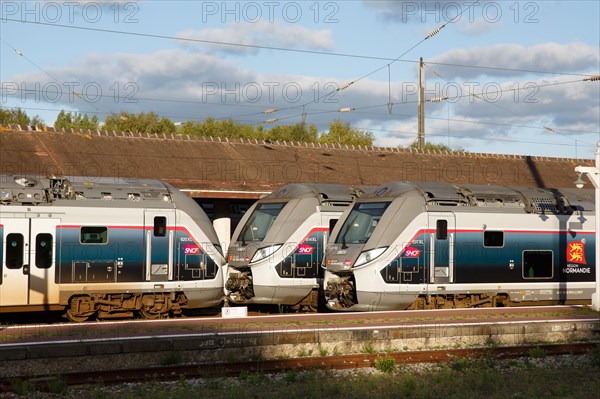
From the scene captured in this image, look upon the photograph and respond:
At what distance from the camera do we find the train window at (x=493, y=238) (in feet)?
82.5

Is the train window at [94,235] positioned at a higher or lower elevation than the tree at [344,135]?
lower

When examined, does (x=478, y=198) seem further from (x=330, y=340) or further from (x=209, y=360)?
(x=209, y=360)

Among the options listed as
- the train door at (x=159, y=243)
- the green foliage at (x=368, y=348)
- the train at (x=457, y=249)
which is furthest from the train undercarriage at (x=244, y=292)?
the green foliage at (x=368, y=348)

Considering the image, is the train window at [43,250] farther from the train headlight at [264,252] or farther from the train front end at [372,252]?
the train front end at [372,252]

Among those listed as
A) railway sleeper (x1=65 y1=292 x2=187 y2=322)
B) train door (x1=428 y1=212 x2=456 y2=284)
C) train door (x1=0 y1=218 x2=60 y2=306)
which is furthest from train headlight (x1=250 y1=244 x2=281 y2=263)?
train door (x1=0 y1=218 x2=60 y2=306)

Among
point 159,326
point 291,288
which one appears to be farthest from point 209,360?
point 291,288

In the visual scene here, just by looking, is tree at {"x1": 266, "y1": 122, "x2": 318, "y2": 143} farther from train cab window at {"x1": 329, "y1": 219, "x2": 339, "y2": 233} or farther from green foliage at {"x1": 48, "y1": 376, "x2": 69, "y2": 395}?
green foliage at {"x1": 48, "y1": 376, "x2": 69, "y2": 395}

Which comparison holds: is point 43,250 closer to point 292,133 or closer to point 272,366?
point 272,366

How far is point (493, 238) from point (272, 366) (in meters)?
10.8

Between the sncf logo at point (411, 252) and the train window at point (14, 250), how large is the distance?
33.9 feet

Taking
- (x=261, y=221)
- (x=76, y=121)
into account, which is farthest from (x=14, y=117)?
(x=261, y=221)

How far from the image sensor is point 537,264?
26.1m

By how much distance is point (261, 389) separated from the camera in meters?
14.7

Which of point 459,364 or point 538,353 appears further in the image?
point 538,353
